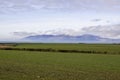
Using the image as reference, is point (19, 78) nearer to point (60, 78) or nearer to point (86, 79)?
point (60, 78)

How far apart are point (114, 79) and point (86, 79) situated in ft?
6.57

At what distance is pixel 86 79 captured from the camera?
16.5 metres

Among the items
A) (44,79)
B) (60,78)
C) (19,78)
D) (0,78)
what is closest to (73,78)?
(60,78)

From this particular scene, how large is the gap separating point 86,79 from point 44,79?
9.58 ft

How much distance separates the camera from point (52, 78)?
1681 centimetres

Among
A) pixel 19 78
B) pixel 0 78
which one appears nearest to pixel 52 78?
pixel 19 78

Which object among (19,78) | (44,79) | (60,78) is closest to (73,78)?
(60,78)

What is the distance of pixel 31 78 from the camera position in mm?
16781

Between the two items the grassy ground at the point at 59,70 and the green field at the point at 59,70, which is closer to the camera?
the grassy ground at the point at 59,70

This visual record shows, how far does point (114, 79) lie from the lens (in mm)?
16703

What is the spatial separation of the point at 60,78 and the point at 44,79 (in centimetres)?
122

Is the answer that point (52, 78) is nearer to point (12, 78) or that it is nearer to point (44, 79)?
point (44, 79)

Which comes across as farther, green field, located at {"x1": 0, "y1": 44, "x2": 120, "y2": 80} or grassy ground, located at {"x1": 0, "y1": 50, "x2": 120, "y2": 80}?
green field, located at {"x1": 0, "y1": 44, "x2": 120, "y2": 80}

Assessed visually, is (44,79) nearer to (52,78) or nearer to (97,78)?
(52,78)
